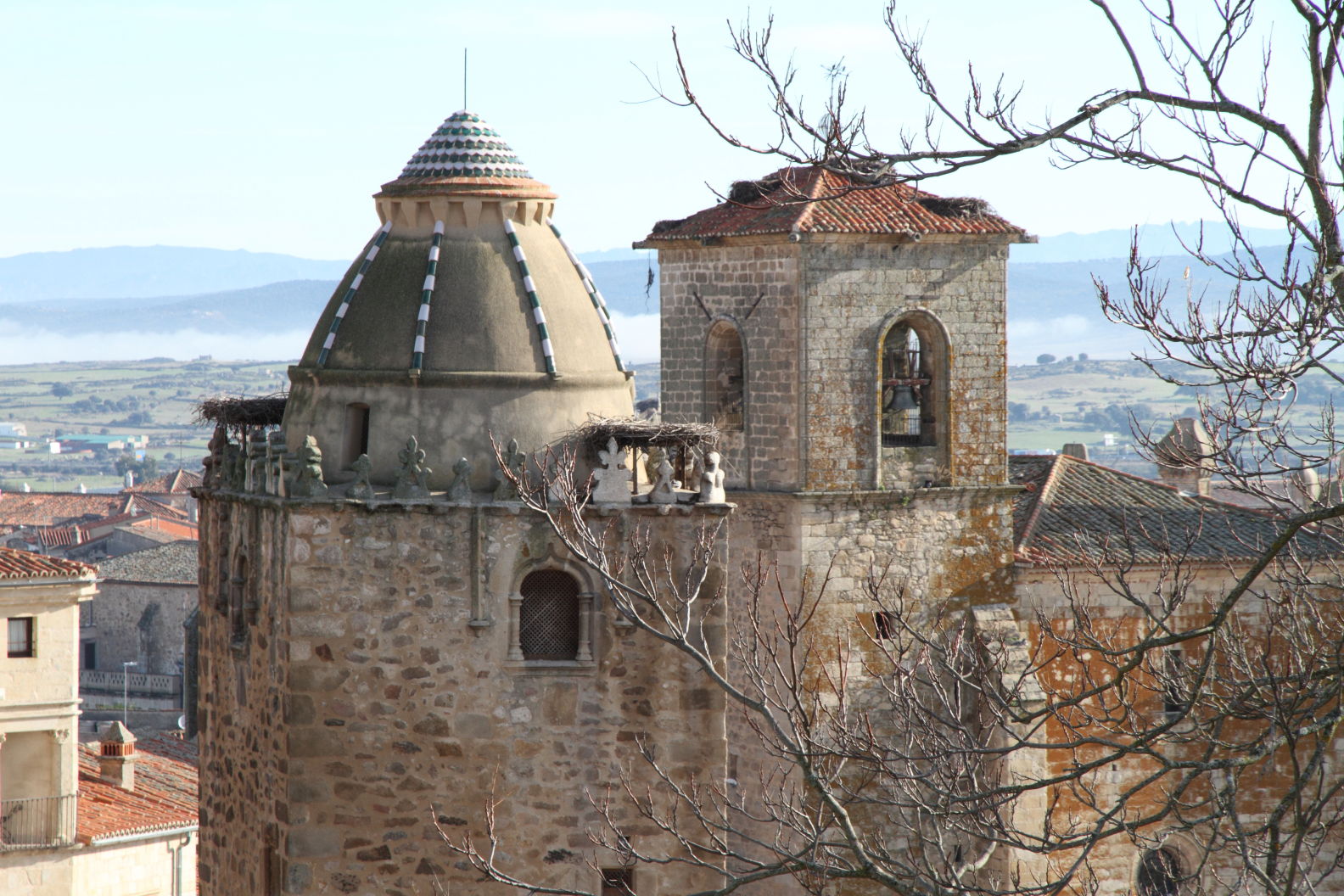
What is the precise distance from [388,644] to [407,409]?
205 cm

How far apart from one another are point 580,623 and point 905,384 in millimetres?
14735

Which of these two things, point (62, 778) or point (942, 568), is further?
point (62, 778)

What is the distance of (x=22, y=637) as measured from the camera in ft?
135

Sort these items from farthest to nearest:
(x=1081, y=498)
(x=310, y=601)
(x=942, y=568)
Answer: (x=1081, y=498)
(x=942, y=568)
(x=310, y=601)

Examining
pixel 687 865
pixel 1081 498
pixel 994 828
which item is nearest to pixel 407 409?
pixel 687 865

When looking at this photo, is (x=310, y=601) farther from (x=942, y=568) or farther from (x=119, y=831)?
(x=119, y=831)

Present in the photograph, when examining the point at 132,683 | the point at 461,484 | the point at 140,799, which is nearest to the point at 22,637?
the point at 140,799

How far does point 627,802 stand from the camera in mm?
17578

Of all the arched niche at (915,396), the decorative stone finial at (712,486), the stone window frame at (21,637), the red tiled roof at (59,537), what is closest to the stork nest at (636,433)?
the decorative stone finial at (712,486)

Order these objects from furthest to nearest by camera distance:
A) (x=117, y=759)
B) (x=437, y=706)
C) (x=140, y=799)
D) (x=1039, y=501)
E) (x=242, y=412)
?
1. (x=117, y=759)
2. (x=140, y=799)
3. (x=1039, y=501)
4. (x=242, y=412)
5. (x=437, y=706)

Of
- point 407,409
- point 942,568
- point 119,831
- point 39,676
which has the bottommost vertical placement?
point 119,831

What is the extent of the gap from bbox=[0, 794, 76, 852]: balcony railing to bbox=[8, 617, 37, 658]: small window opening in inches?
115

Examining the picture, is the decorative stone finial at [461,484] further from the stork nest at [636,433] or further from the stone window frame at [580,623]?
the stork nest at [636,433]

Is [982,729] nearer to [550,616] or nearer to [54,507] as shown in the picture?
[550,616]
